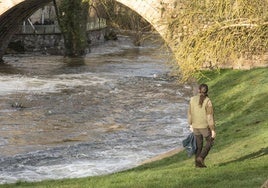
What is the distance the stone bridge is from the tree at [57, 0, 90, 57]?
3.44 metres

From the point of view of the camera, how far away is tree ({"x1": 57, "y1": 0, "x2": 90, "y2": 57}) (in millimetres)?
43688

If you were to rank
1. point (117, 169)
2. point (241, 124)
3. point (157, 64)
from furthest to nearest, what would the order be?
point (157, 64)
point (241, 124)
point (117, 169)

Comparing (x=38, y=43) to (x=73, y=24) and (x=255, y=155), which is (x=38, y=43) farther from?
(x=255, y=155)

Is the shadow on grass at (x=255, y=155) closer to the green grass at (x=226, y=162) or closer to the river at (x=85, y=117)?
the green grass at (x=226, y=162)

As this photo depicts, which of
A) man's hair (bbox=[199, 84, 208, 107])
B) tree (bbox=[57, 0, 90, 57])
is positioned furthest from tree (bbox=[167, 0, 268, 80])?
tree (bbox=[57, 0, 90, 57])

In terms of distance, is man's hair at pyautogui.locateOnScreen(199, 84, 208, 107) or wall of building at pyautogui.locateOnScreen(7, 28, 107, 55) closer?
man's hair at pyautogui.locateOnScreen(199, 84, 208, 107)

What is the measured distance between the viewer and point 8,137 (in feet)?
66.1

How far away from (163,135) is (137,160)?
11.2 feet

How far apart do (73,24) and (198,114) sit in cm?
3340

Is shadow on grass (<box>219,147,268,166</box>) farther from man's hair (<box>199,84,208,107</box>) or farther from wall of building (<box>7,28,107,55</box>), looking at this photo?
wall of building (<box>7,28,107,55</box>)

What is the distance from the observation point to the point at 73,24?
4450cm

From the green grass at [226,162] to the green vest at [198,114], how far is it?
3.17ft

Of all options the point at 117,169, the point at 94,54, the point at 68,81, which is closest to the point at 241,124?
the point at 117,169

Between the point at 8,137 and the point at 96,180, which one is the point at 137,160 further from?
the point at 8,137
